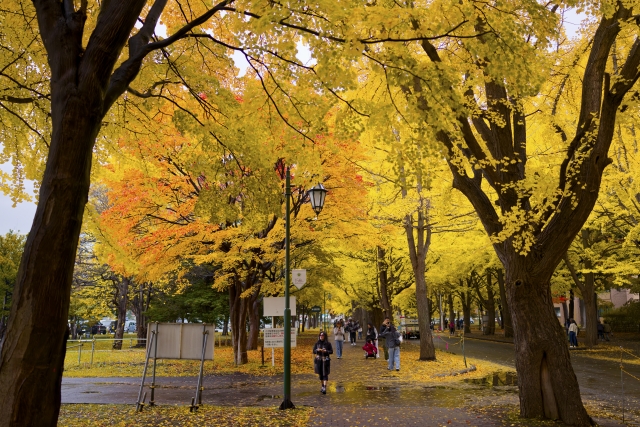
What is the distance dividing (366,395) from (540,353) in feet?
16.0

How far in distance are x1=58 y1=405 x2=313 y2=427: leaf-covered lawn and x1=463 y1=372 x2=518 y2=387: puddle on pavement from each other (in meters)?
6.58

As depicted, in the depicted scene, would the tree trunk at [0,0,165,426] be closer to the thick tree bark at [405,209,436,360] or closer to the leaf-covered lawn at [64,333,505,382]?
the leaf-covered lawn at [64,333,505,382]

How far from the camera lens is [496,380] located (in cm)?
1452

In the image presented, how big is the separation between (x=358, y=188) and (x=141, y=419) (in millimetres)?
10117

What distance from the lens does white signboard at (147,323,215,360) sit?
1046 centimetres

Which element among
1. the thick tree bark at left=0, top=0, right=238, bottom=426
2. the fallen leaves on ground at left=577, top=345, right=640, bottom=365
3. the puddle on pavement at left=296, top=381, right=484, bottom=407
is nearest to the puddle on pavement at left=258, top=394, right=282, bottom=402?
the puddle on pavement at left=296, top=381, right=484, bottom=407

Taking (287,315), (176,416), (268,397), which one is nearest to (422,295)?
(268,397)

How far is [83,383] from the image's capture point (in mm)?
14484

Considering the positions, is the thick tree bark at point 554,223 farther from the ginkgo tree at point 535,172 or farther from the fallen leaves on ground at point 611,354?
the fallen leaves on ground at point 611,354

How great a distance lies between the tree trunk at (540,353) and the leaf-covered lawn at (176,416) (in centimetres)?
387

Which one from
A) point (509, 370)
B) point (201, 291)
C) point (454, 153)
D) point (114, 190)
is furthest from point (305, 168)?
point (201, 291)

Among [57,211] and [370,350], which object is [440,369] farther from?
[57,211]

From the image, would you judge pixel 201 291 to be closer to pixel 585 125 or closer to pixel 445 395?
pixel 445 395

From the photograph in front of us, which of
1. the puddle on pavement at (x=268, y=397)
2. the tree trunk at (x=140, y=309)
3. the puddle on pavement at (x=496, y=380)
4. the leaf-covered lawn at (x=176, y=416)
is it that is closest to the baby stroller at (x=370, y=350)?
the puddle on pavement at (x=496, y=380)
